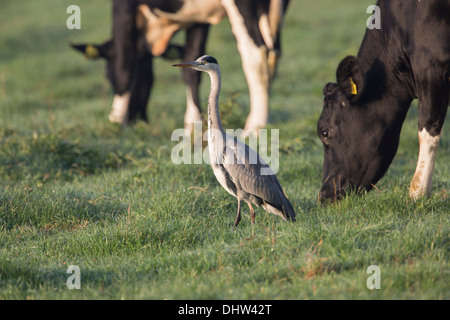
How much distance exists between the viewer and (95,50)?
9266 mm

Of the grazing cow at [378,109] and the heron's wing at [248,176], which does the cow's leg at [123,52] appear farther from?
the heron's wing at [248,176]

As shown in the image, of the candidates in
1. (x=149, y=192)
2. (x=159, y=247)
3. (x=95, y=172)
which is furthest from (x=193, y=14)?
(x=159, y=247)

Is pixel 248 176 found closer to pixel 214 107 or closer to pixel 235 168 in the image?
pixel 235 168

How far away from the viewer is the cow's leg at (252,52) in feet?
25.6

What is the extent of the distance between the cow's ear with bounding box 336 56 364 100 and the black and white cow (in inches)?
109

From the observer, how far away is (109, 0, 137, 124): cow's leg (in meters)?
8.68

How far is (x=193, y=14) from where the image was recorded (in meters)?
8.38

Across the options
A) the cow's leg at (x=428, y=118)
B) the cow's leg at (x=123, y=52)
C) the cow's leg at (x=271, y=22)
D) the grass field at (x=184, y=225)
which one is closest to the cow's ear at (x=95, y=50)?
the cow's leg at (x=123, y=52)

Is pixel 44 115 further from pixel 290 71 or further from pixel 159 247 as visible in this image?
pixel 159 247

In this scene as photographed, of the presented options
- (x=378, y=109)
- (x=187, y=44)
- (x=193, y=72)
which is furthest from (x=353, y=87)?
(x=187, y=44)

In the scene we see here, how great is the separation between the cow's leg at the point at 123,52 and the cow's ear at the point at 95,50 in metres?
0.24

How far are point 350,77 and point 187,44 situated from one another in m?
4.08

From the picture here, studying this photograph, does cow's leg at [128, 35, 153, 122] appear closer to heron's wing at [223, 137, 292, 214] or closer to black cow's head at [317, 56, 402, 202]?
black cow's head at [317, 56, 402, 202]
